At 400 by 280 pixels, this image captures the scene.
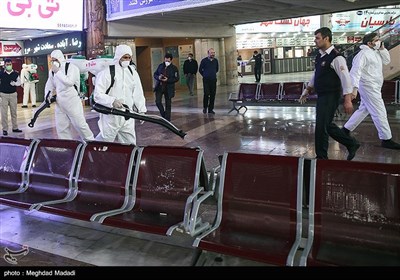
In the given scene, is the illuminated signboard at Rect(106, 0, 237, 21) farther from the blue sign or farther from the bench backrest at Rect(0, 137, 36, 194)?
the bench backrest at Rect(0, 137, 36, 194)

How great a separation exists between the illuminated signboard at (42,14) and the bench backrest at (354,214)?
12.3 meters

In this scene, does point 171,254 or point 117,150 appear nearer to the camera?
point 171,254

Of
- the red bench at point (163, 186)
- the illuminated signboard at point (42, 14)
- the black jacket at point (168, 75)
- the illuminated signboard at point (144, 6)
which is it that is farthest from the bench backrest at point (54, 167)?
the illuminated signboard at point (42, 14)

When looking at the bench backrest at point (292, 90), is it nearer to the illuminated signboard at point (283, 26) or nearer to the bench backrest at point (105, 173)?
the bench backrest at point (105, 173)

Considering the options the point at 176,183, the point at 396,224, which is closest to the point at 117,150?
the point at 176,183

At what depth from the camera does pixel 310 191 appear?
313 centimetres

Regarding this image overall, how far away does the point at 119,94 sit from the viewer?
5363mm

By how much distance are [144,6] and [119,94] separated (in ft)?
32.1

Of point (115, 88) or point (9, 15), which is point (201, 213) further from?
point (9, 15)

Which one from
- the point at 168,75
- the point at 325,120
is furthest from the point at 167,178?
the point at 168,75

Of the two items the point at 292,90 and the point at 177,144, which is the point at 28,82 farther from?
the point at 177,144

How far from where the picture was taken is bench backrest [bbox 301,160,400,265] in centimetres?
281

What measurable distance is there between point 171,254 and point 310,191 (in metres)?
1.34

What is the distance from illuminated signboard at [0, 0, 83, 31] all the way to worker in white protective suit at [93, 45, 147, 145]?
9041mm
